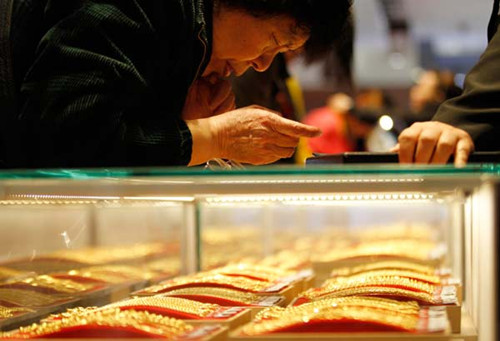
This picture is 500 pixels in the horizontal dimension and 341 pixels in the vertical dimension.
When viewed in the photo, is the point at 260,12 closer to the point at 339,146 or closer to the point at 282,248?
the point at 282,248

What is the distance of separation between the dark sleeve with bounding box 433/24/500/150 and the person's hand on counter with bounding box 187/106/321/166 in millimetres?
337

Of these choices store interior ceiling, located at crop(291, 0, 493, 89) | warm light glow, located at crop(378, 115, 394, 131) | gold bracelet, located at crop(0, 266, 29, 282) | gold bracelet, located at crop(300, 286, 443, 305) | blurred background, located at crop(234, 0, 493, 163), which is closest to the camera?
gold bracelet, located at crop(300, 286, 443, 305)

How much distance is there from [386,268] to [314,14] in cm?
75

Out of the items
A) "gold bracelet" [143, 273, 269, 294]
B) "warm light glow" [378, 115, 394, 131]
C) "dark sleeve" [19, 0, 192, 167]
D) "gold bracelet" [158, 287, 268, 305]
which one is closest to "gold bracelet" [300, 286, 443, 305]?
"gold bracelet" [158, 287, 268, 305]

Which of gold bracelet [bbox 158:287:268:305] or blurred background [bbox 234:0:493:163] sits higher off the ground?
blurred background [bbox 234:0:493:163]

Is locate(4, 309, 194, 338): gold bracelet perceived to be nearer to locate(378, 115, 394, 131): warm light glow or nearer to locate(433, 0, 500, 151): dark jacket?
locate(433, 0, 500, 151): dark jacket

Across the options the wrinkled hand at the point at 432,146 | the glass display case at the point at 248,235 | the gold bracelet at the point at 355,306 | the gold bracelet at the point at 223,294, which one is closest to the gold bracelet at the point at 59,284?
the glass display case at the point at 248,235

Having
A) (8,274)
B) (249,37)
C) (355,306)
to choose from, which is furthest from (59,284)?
(355,306)

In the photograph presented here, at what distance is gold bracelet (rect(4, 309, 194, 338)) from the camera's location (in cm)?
112

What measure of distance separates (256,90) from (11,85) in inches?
27.1

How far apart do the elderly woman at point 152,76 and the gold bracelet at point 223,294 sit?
285 mm

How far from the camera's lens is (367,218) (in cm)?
282

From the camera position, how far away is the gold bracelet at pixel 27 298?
5.07ft

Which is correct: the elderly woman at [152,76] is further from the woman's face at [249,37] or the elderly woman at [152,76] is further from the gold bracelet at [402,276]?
the gold bracelet at [402,276]
